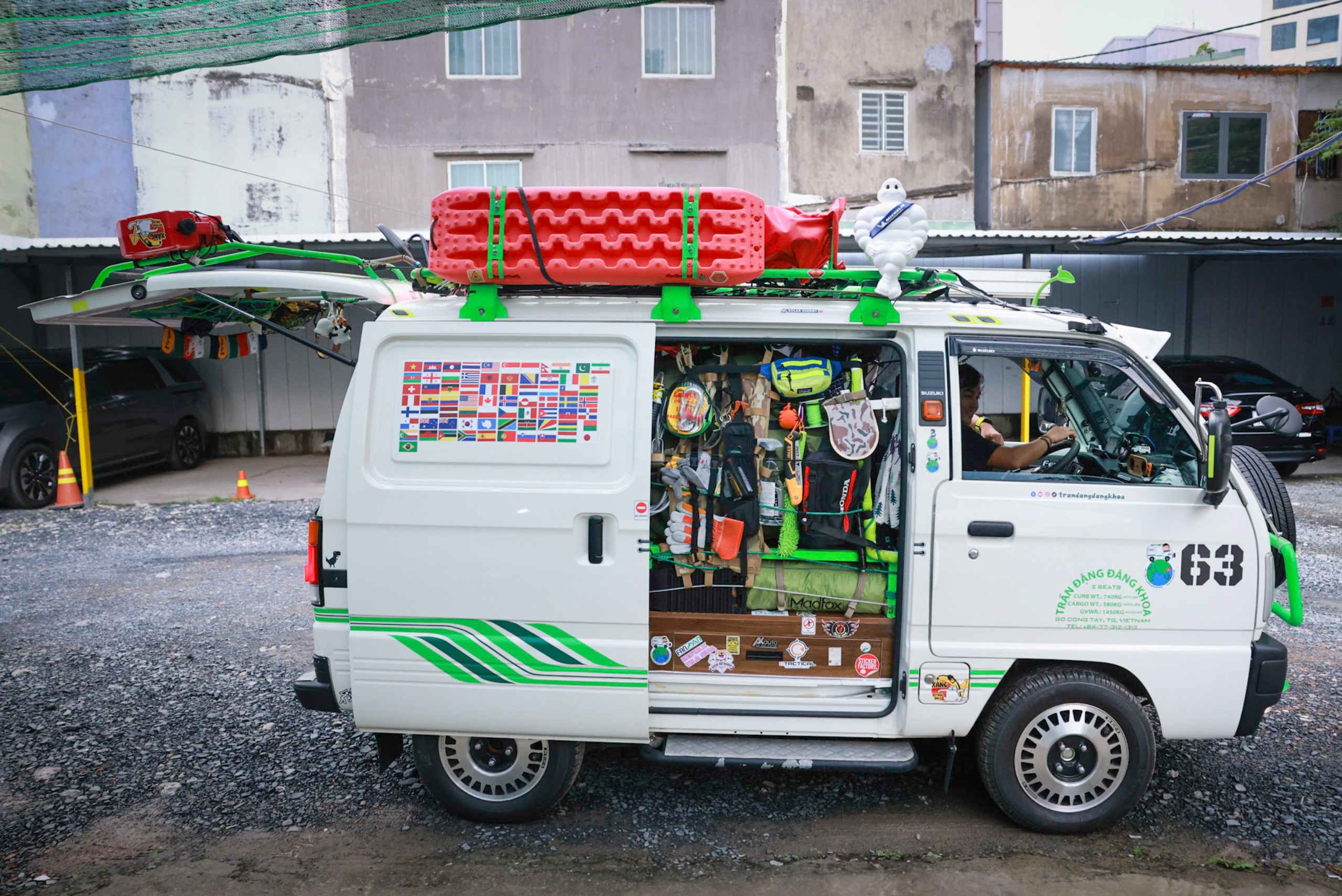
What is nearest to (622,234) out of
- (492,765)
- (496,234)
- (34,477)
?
(496,234)

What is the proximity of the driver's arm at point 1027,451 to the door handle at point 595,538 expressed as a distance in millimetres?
1789

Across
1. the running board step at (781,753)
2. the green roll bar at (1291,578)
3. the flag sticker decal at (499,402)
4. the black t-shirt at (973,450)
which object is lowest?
the running board step at (781,753)

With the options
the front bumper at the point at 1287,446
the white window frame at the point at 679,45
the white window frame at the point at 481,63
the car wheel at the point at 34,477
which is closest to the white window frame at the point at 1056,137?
the white window frame at the point at 679,45

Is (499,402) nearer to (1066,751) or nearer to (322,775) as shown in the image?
(322,775)

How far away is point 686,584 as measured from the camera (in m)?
3.68

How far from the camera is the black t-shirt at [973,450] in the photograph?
3555mm

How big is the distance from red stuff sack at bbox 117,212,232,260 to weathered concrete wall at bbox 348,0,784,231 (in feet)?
38.0

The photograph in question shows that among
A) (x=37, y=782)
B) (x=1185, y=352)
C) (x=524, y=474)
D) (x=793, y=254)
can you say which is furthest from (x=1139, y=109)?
(x=37, y=782)

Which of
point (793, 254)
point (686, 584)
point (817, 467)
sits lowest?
point (686, 584)

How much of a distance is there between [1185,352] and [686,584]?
13794mm

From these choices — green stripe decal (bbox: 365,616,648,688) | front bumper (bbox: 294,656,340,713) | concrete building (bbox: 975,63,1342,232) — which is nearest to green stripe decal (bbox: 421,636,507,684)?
green stripe decal (bbox: 365,616,648,688)

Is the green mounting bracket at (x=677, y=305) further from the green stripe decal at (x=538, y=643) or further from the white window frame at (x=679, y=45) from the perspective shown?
the white window frame at (x=679, y=45)

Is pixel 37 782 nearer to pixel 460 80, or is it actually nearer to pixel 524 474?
pixel 524 474

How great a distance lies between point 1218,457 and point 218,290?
13.5 feet
